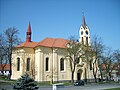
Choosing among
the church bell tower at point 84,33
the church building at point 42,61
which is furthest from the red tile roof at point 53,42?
the church bell tower at point 84,33

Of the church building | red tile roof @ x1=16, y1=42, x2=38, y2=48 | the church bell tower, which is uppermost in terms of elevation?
the church bell tower

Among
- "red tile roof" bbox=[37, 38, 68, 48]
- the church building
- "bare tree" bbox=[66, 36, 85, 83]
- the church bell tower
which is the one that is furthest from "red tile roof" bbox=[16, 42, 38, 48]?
the church bell tower

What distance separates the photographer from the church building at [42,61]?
4700cm

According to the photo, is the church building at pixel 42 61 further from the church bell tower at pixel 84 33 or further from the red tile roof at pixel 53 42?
the church bell tower at pixel 84 33

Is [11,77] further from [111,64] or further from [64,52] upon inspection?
[111,64]

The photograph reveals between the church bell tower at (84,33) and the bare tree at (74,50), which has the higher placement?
the church bell tower at (84,33)

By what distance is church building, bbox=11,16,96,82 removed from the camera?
47.0 metres

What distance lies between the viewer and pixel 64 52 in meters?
51.8

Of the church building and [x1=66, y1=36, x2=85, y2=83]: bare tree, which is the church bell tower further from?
[x1=66, y1=36, x2=85, y2=83]: bare tree

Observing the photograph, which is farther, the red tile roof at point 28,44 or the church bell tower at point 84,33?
the church bell tower at point 84,33

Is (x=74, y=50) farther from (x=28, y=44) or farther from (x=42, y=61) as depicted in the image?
(x=28, y=44)

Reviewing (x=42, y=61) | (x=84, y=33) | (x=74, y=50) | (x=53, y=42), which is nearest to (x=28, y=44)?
(x=53, y=42)

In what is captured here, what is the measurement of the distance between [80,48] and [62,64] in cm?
699

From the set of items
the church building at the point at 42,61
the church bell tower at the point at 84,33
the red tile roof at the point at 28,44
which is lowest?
Answer: the church building at the point at 42,61
